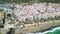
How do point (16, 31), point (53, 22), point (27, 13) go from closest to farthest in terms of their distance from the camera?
1. point (16, 31)
2. point (53, 22)
3. point (27, 13)

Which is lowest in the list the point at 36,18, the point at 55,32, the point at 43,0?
the point at 55,32

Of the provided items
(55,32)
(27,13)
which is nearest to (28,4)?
(27,13)

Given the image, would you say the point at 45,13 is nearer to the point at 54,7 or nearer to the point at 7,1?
the point at 54,7

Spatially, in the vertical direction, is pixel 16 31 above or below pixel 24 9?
below

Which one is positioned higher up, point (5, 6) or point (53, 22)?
point (5, 6)

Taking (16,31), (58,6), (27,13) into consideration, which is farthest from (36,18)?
(58,6)

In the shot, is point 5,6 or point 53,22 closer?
point 53,22

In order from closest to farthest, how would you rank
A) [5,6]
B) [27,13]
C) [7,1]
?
1. [27,13]
2. [5,6]
3. [7,1]

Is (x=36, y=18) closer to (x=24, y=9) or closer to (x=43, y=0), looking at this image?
(x=24, y=9)

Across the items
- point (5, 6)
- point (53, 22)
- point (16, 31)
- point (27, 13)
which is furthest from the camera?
point (5, 6)
